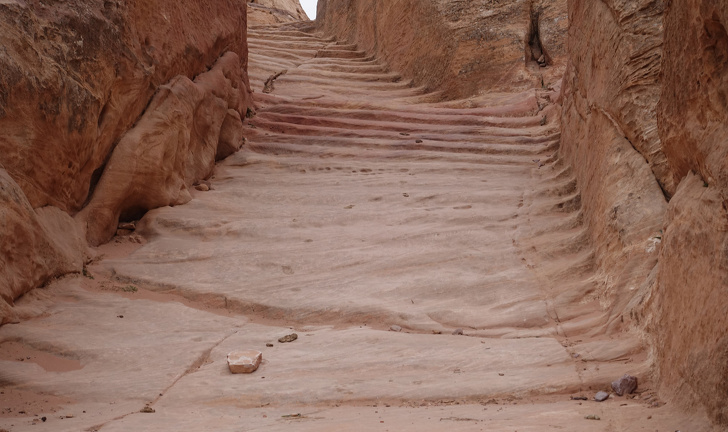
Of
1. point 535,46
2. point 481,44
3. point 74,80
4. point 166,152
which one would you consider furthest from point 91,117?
point 535,46

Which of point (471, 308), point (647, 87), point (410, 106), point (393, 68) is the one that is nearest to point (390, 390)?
point (471, 308)

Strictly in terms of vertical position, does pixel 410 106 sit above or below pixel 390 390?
above

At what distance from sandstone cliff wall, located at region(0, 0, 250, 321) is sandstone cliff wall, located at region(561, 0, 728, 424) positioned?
3.06m

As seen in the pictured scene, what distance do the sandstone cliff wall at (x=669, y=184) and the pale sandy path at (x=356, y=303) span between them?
0.19 m

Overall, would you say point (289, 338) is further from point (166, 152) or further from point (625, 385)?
point (166, 152)

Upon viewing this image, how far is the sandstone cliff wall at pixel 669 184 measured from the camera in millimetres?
2295

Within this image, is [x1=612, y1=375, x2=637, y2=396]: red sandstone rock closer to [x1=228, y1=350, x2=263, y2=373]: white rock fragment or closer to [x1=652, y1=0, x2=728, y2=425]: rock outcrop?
[x1=652, y1=0, x2=728, y2=425]: rock outcrop

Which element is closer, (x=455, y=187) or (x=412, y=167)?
(x=455, y=187)

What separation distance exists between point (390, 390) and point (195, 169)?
3.85m

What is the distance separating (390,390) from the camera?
3031mm

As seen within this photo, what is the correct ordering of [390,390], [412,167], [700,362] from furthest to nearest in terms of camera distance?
[412,167] → [390,390] → [700,362]

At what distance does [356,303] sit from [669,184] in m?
1.85

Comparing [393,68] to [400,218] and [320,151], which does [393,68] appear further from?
[400,218]

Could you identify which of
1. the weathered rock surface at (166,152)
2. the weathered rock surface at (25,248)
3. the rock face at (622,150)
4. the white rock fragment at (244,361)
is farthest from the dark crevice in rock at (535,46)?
the white rock fragment at (244,361)
